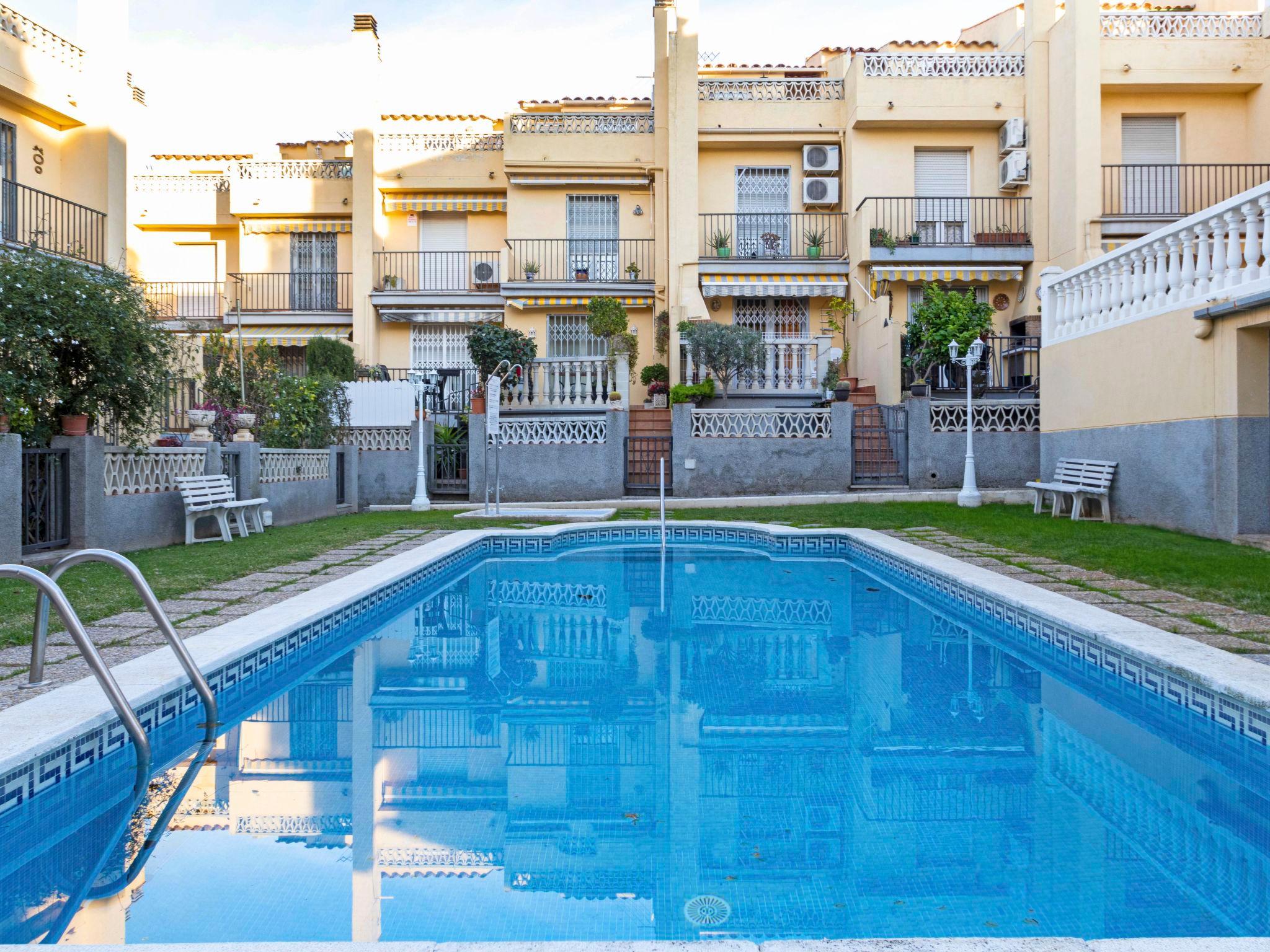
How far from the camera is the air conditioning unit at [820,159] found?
71.5 ft

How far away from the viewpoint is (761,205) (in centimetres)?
2252

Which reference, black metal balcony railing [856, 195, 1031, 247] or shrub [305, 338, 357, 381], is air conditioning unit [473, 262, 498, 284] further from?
black metal balcony railing [856, 195, 1031, 247]

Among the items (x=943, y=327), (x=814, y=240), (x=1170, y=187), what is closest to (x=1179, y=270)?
(x=943, y=327)

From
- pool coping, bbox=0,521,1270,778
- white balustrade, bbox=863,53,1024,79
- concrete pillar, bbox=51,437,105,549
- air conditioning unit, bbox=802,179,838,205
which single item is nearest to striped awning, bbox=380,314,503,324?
air conditioning unit, bbox=802,179,838,205

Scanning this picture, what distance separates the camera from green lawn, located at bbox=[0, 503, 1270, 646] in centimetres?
671

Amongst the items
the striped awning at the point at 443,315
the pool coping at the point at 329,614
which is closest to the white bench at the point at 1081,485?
the pool coping at the point at 329,614

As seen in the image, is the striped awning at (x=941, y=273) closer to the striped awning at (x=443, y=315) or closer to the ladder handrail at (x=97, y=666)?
the striped awning at (x=443, y=315)

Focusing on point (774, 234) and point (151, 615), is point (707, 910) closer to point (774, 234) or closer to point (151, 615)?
point (151, 615)

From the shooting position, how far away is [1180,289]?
33.7 ft

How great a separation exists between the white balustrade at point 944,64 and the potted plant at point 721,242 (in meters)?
4.58

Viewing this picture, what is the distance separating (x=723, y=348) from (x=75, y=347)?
466 inches

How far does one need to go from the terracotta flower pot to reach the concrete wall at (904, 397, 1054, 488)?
12.0 m

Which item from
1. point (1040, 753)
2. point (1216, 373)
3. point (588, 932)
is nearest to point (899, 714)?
point (1040, 753)

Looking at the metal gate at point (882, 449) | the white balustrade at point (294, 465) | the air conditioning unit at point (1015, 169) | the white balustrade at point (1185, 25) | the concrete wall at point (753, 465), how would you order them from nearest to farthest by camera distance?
the white balustrade at point (294, 465) < the concrete wall at point (753, 465) < the metal gate at point (882, 449) < the white balustrade at point (1185, 25) < the air conditioning unit at point (1015, 169)
